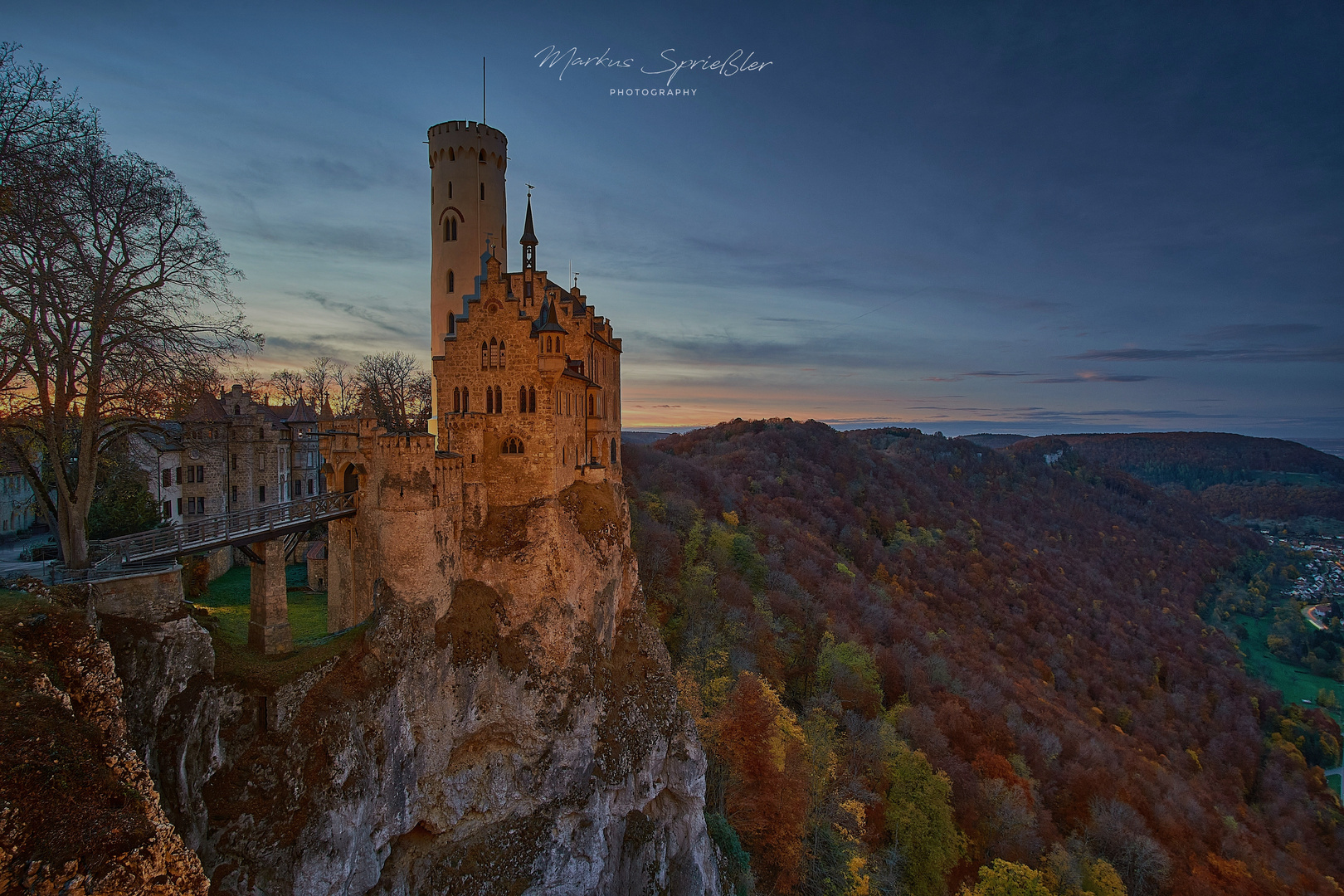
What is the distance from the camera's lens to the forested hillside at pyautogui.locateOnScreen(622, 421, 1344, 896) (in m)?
40.2

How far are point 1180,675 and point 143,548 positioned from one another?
412 feet

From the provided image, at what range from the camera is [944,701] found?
60.0 m

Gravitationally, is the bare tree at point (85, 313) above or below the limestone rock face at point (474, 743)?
above

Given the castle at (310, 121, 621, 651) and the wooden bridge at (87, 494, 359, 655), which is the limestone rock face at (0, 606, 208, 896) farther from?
the castle at (310, 121, 621, 651)

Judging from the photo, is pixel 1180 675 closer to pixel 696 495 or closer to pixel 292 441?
pixel 696 495

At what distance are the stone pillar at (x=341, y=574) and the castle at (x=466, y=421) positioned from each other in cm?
6

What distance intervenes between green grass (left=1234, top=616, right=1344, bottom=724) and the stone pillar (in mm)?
144961

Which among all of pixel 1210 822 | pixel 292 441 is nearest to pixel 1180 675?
pixel 1210 822

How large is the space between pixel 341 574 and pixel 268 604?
16.7ft

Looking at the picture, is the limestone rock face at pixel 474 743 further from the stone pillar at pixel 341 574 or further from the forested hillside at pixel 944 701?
the forested hillside at pixel 944 701

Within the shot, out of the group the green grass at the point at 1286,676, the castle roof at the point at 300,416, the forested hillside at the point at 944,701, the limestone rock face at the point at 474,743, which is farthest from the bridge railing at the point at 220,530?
the green grass at the point at 1286,676

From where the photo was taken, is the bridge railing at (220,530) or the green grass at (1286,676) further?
the green grass at (1286,676)

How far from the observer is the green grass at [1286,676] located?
108 meters

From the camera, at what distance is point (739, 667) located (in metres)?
47.5
